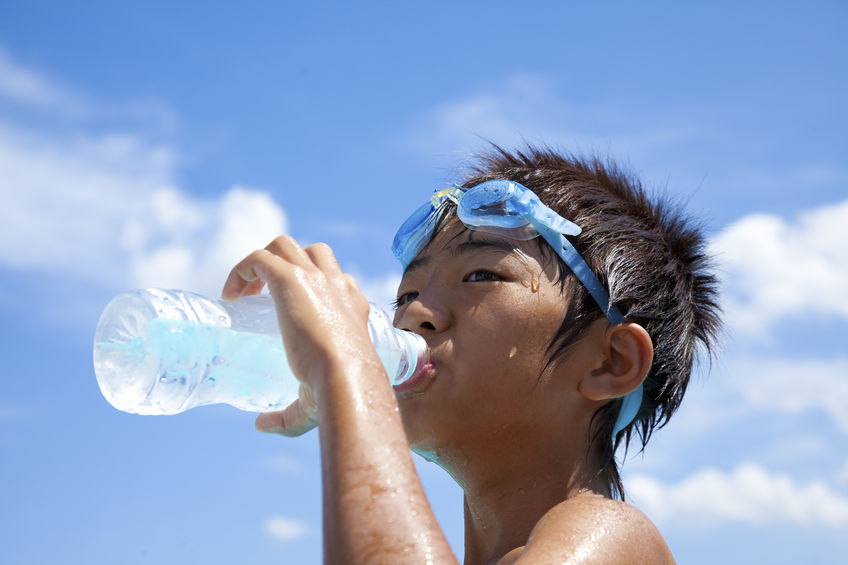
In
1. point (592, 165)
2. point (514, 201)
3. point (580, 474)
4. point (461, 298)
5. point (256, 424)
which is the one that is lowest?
point (580, 474)

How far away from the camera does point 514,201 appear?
4555mm

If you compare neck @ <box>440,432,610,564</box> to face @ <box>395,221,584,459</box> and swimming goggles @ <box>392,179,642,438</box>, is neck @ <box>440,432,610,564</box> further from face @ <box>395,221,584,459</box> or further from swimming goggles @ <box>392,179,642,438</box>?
swimming goggles @ <box>392,179,642,438</box>

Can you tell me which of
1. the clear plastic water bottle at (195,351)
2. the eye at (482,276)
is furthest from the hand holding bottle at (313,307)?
the eye at (482,276)

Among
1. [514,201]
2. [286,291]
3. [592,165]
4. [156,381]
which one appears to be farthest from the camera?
[592,165]

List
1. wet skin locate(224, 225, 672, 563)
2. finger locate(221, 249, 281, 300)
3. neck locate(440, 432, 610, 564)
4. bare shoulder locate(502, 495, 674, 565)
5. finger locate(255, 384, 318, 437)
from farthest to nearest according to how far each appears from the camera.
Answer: neck locate(440, 432, 610, 564) < finger locate(255, 384, 318, 437) < wet skin locate(224, 225, 672, 563) < bare shoulder locate(502, 495, 674, 565) < finger locate(221, 249, 281, 300)

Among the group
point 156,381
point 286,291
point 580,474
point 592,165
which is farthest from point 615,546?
point 592,165

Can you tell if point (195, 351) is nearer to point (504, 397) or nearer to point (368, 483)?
point (504, 397)

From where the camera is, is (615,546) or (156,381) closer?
(615,546)

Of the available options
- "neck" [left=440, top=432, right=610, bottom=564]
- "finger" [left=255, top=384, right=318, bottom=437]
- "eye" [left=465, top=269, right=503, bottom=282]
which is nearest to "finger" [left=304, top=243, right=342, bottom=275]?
"finger" [left=255, top=384, right=318, bottom=437]

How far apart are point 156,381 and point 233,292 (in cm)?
55

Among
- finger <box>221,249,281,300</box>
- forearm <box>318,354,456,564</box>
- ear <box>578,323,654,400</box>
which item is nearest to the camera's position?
forearm <box>318,354,456,564</box>

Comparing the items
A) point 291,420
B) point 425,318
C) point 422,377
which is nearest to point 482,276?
point 425,318

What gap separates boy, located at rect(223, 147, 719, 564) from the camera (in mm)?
3404

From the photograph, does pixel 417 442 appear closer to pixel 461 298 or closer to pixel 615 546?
pixel 461 298
